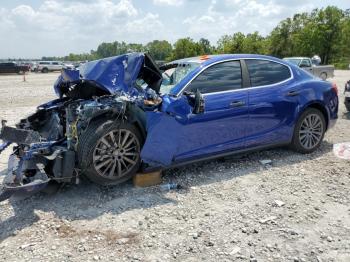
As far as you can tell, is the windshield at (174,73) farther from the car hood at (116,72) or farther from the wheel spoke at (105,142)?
the wheel spoke at (105,142)

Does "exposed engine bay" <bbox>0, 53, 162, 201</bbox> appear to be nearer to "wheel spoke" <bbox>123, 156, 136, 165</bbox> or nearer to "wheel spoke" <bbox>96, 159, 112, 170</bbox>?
"wheel spoke" <bbox>96, 159, 112, 170</bbox>

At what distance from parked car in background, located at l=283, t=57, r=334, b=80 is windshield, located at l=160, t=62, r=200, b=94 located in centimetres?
1532

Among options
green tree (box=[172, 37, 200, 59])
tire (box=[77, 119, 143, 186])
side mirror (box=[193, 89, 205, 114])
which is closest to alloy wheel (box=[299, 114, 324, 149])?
side mirror (box=[193, 89, 205, 114])

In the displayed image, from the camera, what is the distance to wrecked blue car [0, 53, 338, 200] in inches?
176

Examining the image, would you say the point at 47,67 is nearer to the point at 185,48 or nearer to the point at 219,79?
the point at 185,48

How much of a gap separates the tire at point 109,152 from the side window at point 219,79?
1.04 metres

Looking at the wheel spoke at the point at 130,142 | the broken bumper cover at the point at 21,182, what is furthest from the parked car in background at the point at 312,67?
the broken bumper cover at the point at 21,182

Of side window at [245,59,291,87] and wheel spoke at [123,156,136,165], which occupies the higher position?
side window at [245,59,291,87]

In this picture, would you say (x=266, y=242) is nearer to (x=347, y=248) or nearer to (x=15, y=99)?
(x=347, y=248)

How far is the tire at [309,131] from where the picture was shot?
593 centimetres

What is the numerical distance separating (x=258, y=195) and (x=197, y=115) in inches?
50.3

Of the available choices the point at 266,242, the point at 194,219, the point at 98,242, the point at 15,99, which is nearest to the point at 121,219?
the point at 98,242

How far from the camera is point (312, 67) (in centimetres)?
2091

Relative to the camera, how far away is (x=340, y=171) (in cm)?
535
